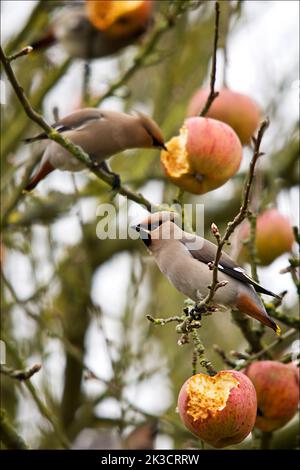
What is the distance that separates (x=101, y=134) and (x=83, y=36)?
1236 millimetres

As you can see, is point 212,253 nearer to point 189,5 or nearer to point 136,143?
point 136,143

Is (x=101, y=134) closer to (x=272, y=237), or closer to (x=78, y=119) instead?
(x=78, y=119)

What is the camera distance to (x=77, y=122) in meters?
4.02

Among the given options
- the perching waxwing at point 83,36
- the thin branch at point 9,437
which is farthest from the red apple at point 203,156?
the perching waxwing at point 83,36

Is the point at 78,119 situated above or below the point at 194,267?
above

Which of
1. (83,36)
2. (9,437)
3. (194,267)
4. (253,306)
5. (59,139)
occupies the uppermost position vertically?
(83,36)

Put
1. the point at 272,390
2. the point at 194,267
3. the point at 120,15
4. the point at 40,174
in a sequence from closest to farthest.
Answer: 1. the point at 194,267
2. the point at 272,390
3. the point at 40,174
4. the point at 120,15

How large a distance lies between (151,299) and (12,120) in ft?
4.79

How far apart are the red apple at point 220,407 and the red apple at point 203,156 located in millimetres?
969

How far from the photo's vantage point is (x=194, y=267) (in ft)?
10.1

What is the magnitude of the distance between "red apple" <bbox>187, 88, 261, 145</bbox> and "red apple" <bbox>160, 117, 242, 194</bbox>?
59cm

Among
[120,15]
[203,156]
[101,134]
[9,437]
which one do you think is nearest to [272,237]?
[101,134]

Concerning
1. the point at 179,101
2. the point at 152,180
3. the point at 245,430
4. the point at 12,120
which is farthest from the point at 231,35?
the point at 245,430

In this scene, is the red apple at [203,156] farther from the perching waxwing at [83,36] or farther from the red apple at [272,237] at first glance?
the perching waxwing at [83,36]
